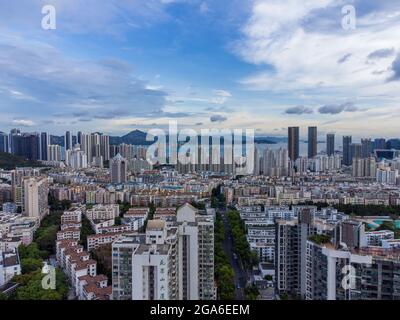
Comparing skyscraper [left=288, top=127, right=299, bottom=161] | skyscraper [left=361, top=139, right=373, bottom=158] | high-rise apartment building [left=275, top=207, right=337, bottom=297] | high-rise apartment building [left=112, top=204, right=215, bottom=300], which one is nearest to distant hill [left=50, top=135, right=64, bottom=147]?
high-rise apartment building [left=112, top=204, right=215, bottom=300]

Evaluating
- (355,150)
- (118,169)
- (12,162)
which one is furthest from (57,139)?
(355,150)

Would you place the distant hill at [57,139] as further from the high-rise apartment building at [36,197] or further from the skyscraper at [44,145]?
the high-rise apartment building at [36,197]

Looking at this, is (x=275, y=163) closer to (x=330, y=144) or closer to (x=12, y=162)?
(x=330, y=144)

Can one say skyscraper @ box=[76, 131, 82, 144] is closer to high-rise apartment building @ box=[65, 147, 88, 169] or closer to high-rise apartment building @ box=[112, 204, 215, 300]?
high-rise apartment building @ box=[65, 147, 88, 169]
